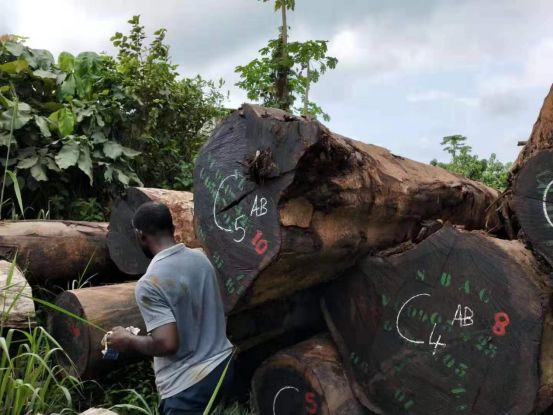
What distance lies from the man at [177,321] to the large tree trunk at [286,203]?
0.83 feet

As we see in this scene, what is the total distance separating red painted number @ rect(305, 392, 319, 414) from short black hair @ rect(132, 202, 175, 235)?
3.58 feet

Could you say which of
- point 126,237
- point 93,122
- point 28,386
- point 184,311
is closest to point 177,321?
point 184,311

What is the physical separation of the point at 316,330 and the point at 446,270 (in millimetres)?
1032

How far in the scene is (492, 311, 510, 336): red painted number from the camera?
2.46 metres

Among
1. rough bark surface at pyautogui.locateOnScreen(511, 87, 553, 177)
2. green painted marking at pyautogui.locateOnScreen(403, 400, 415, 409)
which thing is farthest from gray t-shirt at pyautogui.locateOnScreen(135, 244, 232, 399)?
rough bark surface at pyautogui.locateOnScreen(511, 87, 553, 177)

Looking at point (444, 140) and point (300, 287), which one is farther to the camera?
point (444, 140)

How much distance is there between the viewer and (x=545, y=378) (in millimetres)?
2436

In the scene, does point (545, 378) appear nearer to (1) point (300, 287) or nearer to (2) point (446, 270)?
(2) point (446, 270)

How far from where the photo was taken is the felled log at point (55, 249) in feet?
13.0

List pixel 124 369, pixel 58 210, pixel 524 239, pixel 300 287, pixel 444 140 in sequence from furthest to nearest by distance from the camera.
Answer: pixel 444 140, pixel 58 210, pixel 124 369, pixel 300 287, pixel 524 239

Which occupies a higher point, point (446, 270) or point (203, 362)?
point (446, 270)

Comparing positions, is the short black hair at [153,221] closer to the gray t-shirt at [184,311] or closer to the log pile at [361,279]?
the gray t-shirt at [184,311]

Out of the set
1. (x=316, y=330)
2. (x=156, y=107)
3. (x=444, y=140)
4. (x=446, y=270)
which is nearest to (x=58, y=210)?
(x=156, y=107)

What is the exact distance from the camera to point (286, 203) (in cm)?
260
